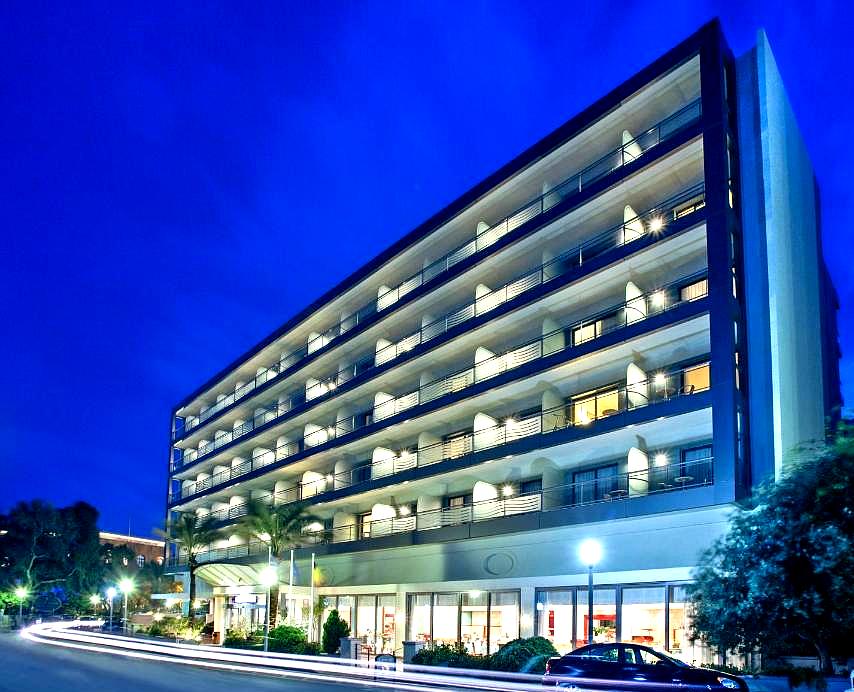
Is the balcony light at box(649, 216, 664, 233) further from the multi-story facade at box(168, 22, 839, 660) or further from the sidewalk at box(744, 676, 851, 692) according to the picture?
the sidewalk at box(744, 676, 851, 692)

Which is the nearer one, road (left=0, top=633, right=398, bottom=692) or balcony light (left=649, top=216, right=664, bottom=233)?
road (left=0, top=633, right=398, bottom=692)

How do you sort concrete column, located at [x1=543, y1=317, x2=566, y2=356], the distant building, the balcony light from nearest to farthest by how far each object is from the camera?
1. the balcony light
2. concrete column, located at [x1=543, y1=317, x2=566, y2=356]
3. the distant building

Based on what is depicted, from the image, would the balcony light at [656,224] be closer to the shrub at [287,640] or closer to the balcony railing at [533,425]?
the balcony railing at [533,425]

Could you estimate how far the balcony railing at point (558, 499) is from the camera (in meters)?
33.1

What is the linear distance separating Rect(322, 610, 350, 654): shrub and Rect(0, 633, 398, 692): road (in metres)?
10.1

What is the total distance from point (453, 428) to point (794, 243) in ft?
64.7

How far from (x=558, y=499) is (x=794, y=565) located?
16.0 meters

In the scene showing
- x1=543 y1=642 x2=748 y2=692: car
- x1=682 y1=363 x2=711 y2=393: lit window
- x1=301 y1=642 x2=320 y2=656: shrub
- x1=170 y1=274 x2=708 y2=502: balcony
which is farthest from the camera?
x1=301 y1=642 x2=320 y2=656: shrub

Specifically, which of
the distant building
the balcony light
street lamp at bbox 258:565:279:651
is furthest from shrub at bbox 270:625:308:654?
the distant building

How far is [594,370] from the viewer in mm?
37719

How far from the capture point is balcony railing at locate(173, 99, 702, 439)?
1447 inches

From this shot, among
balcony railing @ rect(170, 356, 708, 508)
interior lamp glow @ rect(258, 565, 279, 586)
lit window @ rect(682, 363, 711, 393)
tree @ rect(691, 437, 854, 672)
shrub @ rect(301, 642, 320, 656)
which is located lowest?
shrub @ rect(301, 642, 320, 656)

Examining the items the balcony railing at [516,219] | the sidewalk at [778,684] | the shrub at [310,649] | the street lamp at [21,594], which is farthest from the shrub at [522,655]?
the street lamp at [21,594]

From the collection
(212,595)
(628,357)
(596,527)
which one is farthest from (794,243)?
(212,595)
